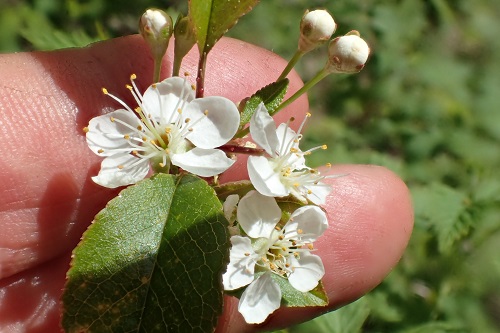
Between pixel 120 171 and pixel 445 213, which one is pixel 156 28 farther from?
pixel 445 213

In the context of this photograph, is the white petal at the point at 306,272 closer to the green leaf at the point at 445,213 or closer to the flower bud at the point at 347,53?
the flower bud at the point at 347,53

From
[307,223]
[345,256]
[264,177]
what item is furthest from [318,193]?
[345,256]

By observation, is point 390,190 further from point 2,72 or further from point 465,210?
point 2,72

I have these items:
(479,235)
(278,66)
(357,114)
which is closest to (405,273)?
(479,235)

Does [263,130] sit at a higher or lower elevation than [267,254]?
higher

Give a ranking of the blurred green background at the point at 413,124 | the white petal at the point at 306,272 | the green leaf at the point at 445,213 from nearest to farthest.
→ the white petal at the point at 306,272 → the green leaf at the point at 445,213 → the blurred green background at the point at 413,124

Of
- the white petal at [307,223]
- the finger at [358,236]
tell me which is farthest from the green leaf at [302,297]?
the finger at [358,236]
